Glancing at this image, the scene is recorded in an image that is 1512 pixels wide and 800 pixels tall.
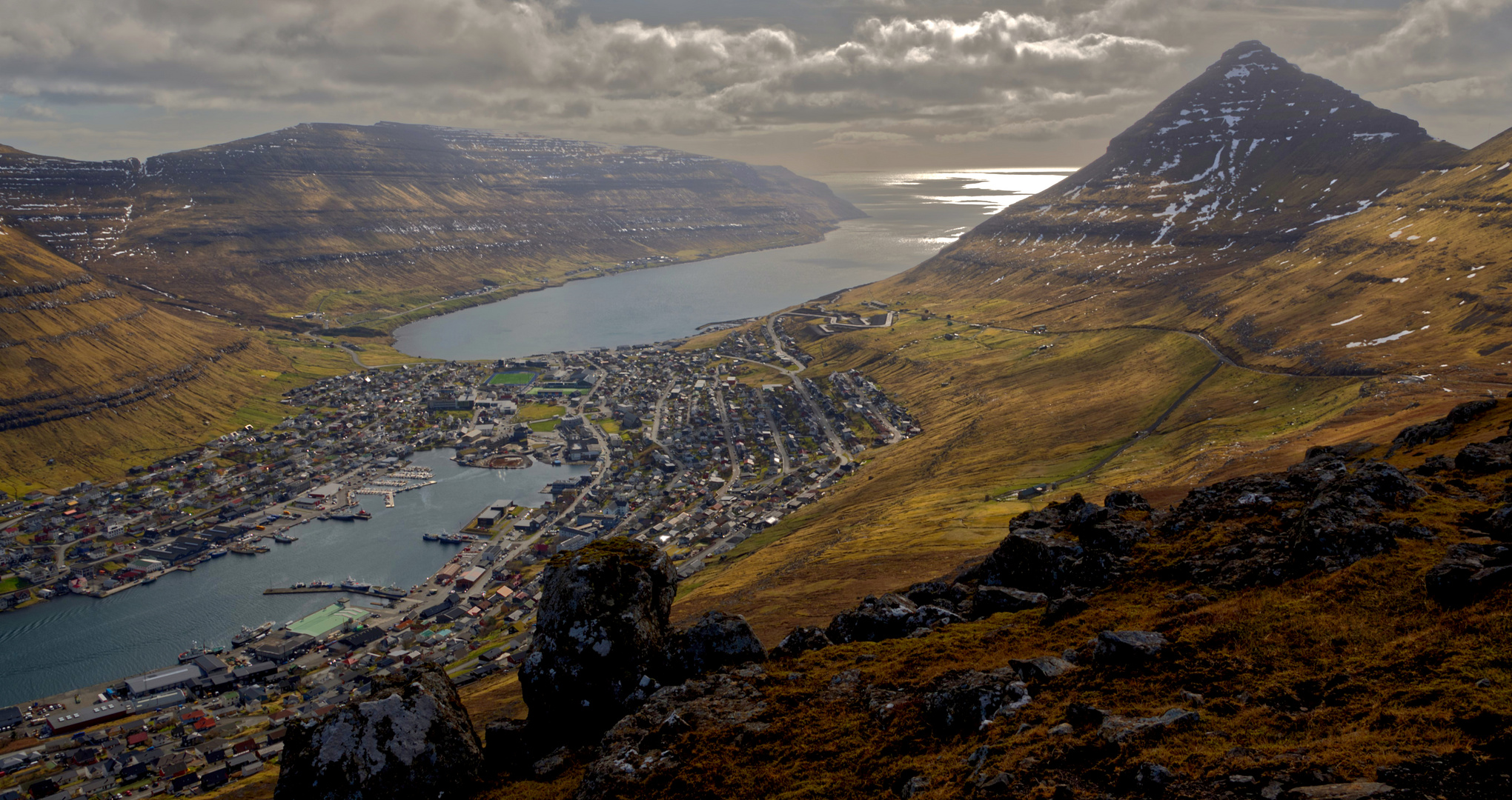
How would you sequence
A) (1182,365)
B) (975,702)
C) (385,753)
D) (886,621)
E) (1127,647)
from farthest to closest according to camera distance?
(1182,365) < (886,621) < (385,753) < (1127,647) < (975,702)

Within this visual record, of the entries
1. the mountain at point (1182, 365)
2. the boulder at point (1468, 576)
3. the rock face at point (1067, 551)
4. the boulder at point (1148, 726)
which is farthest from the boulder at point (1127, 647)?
the mountain at point (1182, 365)

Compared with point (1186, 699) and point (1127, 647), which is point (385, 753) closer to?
point (1127, 647)

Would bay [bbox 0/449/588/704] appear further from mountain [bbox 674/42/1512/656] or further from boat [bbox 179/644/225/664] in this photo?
mountain [bbox 674/42/1512/656]

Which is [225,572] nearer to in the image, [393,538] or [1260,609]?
[393,538]

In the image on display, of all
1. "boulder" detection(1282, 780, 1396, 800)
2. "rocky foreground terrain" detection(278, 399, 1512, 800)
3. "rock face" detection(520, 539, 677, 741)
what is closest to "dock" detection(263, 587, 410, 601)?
"rock face" detection(520, 539, 677, 741)

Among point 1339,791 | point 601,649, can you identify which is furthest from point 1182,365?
point 1339,791

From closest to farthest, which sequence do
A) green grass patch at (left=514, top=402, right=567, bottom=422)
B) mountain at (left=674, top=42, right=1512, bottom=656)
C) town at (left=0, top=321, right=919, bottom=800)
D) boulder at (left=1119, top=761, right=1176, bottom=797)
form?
boulder at (left=1119, top=761, right=1176, bottom=797) → town at (left=0, top=321, right=919, bottom=800) → mountain at (left=674, top=42, right=1512, bottom=656) → green grass patch at (left=514, top=402, right=567, bottom=422)
